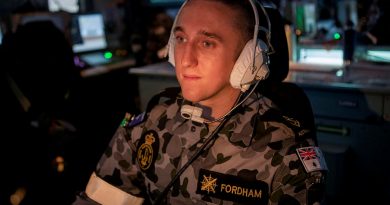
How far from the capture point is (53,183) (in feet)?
7.36

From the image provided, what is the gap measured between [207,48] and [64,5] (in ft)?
9.29

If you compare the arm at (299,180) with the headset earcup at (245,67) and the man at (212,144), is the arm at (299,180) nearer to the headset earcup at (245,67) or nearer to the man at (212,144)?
the man at (212,144)

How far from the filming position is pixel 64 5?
11.7 ft

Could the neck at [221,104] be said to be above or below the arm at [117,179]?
above

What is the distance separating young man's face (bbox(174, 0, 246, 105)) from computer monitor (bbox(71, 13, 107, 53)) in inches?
105

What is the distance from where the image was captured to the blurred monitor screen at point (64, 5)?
11.3ft

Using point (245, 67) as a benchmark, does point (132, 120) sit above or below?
below

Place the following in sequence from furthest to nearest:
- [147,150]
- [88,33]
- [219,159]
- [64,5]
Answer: [88,33] → [64,5] → [147,150] → [219,159]

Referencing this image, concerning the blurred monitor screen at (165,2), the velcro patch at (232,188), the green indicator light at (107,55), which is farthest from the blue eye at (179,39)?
the green indicator light at (107,55)

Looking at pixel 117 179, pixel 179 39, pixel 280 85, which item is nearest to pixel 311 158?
pixel 280 85

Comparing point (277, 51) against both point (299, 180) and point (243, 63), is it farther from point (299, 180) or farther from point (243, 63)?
point (299, 180)

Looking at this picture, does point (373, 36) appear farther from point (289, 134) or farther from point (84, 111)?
point (84, 111)

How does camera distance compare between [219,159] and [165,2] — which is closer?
[219,159]

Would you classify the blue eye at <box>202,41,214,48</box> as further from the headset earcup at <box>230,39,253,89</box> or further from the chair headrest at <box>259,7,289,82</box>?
the chair headrest at <box>259,7,289,82</box>
